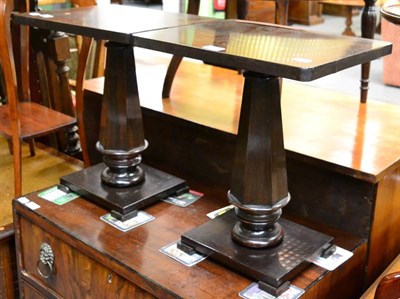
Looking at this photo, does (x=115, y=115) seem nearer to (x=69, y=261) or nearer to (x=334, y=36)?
(x=69, y=261)

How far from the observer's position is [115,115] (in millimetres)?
1367

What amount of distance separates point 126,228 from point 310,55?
0.62 metres

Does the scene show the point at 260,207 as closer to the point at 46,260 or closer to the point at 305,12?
the point at 46,260

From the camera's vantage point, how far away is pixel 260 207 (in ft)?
3.69

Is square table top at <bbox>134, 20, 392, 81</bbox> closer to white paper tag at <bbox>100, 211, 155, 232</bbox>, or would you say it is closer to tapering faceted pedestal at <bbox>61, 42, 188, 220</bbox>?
tapering faceted pedestal at <bbox>61, 42, 188, 220</bbox>

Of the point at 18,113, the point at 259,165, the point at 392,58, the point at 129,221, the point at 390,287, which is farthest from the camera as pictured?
the point at 392,58

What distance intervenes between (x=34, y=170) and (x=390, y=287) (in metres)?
1.47

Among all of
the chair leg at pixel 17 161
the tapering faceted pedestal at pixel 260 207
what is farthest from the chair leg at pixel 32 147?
the tapering faceted pedestal at pixel 260 207

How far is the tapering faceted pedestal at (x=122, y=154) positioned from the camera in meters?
1.34

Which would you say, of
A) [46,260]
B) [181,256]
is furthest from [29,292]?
[181,256]

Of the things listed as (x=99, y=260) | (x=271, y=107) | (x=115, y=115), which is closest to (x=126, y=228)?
(x=99, y=260)

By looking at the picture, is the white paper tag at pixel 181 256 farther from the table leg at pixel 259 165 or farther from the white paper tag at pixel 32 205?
the white paper tag at pixel 32 205

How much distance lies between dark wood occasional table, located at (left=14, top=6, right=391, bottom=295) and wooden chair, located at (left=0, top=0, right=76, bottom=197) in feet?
0.70

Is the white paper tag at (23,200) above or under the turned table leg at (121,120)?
under
